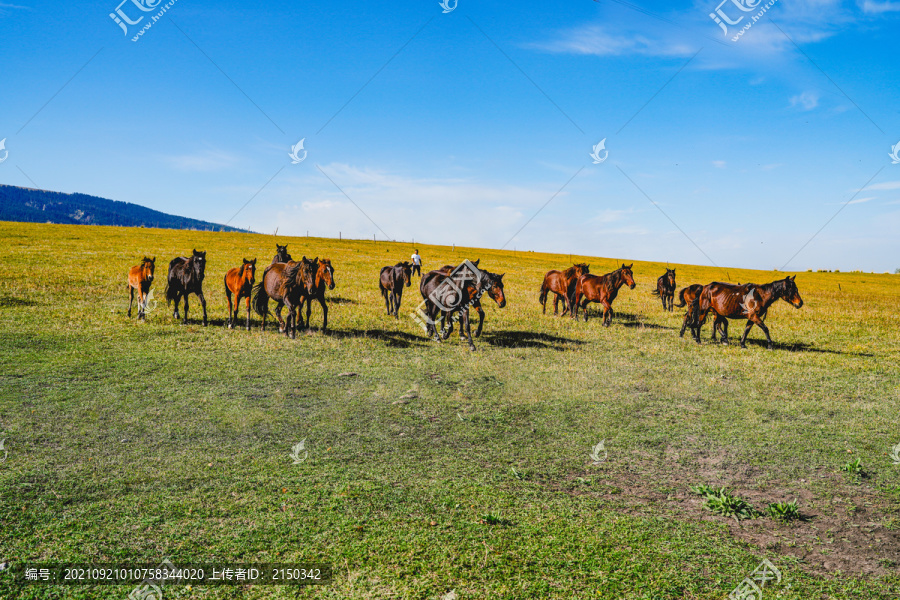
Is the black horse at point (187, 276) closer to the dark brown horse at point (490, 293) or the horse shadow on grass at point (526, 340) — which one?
the dark brown horse at point (490, 293)

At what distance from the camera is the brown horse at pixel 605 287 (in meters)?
20.0

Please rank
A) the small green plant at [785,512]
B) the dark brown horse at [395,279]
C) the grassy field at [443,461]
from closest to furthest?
the grassy field at [443,461] < the small green plant at [785,512] < the dark brown horse at [395,279]

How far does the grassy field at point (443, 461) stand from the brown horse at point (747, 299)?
144 cm

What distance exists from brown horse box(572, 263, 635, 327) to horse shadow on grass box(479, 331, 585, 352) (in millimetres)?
3456

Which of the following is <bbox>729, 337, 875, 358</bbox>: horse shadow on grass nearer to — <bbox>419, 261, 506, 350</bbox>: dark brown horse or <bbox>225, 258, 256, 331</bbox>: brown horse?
<bbox>419, 261, 506, 350</bbox>: dark brown horse

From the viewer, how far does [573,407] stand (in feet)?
34.2

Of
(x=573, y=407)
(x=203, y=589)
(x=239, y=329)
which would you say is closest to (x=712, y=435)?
(x=573, y=407)

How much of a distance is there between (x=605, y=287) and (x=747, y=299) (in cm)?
521

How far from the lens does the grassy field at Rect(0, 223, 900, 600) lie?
482 cm

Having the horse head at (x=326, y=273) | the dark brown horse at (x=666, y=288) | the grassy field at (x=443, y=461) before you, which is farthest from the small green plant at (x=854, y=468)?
the dark brown horse at (x=666, y=288)

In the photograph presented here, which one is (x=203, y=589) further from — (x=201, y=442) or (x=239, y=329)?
(x=239, y=329)

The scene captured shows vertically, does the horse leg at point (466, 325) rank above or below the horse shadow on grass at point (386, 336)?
above

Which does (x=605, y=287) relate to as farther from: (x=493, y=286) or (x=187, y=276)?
(x=187, y=276)

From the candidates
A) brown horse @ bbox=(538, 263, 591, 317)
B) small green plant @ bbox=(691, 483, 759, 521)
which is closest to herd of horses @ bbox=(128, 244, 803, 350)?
brown horse @ bbox=(538, 263, 591, 317)
